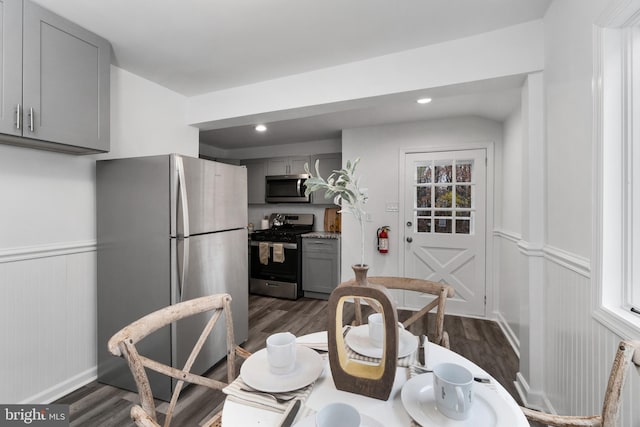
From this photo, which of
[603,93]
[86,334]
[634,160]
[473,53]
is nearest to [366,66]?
[473,53]

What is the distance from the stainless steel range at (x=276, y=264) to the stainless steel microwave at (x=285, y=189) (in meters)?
0.60

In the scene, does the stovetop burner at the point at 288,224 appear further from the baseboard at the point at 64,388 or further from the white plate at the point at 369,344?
the white plate at the point at 369,344

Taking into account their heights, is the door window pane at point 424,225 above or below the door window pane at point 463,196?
below

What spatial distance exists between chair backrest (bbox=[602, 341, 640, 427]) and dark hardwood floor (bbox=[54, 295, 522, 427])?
4.59 ft

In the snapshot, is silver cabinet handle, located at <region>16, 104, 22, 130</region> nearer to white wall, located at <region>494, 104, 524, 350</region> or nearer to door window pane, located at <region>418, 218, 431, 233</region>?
white wall, located at <region>494, 104, 524, 350</region>

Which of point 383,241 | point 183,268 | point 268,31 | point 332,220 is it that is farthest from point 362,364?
point 332,220

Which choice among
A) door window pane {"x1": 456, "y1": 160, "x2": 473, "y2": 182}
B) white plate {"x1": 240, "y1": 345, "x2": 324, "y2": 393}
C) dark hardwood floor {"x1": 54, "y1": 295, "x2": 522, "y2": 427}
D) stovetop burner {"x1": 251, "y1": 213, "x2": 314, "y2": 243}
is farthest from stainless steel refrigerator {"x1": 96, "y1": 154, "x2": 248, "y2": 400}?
door window pane {"x1": 456, "y1": 160, "x2": 473, "y2": 182}

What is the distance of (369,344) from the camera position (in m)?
1.05

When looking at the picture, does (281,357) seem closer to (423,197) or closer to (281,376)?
(281,376)

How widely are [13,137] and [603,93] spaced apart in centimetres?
276

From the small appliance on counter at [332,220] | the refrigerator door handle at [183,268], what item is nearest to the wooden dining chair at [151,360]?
the refrigerator door handle at [183,268]

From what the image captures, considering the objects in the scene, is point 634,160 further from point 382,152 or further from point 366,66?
point 382,152

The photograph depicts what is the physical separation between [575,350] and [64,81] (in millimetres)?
3073

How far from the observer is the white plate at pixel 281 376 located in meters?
0.83
